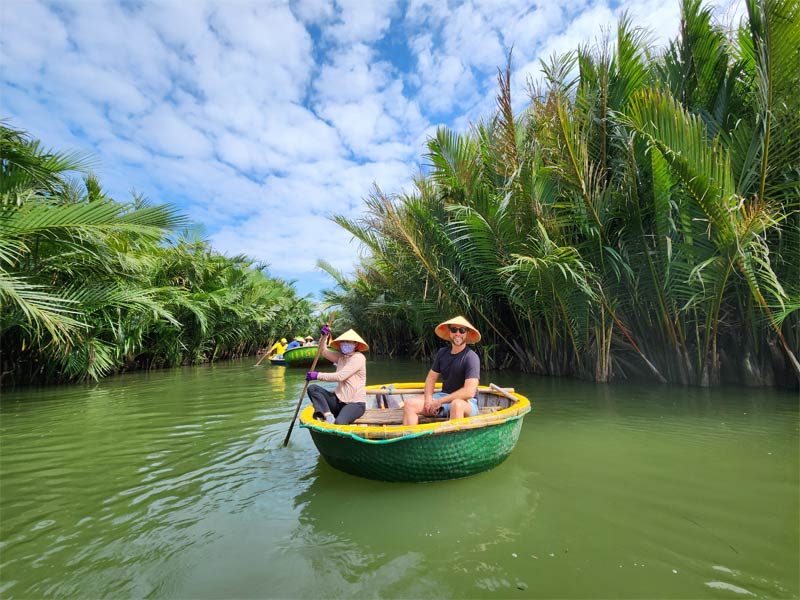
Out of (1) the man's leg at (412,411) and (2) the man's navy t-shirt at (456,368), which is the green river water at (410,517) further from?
(2) the man's navy t-shirt at (456,368)

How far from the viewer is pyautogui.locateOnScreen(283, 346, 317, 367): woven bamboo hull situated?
14.5m

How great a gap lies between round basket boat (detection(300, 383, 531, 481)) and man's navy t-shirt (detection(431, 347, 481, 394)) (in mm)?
541

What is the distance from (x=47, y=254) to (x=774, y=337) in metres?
12.4

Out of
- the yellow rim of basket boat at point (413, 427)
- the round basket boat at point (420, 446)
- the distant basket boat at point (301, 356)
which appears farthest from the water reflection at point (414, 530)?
the distant basket boat at point (301, 356)

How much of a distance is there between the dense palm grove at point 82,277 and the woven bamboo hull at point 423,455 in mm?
4844

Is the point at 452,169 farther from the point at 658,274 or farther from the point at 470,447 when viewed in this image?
the point at 470,447

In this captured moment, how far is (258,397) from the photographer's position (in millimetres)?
8766

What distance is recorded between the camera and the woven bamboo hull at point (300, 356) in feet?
47.4

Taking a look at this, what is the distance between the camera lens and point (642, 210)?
7633mm

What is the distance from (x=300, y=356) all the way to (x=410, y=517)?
1209cm

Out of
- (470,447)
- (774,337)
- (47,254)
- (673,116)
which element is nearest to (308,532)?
(470,447)

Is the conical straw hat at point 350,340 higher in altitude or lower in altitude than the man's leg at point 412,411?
higher

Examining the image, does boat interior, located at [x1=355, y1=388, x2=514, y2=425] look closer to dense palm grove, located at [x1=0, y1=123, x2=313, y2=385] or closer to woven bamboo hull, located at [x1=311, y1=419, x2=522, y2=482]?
woven bamboo hull, located at [x1=311, y1=419, x2=522, y2=482]

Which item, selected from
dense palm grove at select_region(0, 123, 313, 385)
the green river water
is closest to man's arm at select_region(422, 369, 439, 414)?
the green river water
